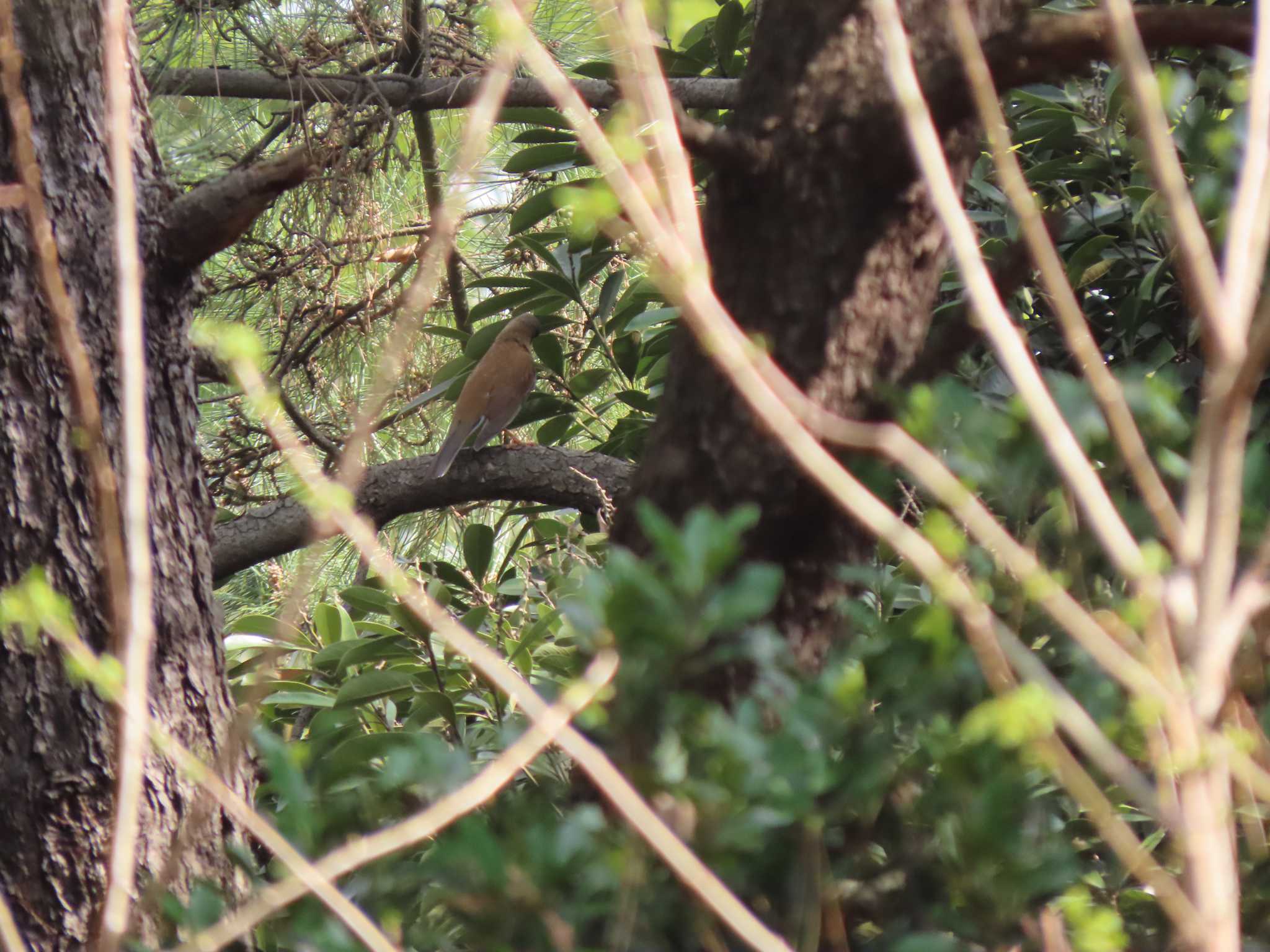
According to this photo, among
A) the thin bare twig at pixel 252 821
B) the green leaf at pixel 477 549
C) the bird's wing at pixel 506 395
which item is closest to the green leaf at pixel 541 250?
the green leaf at pixel 477 549

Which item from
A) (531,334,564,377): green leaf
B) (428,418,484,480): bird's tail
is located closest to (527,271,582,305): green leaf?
(531,334,564,377): green leaf

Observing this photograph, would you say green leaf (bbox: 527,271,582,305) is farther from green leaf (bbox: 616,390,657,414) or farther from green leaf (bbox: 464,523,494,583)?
green leaf (bbox: 464,523,494,583)

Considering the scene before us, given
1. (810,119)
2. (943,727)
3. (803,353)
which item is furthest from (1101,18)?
(943,727)

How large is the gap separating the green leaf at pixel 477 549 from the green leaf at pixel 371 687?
19.6 inches

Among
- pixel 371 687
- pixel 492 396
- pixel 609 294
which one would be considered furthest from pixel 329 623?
pixel 492 396

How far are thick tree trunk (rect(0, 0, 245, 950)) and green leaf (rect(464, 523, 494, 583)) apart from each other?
657 millimetres

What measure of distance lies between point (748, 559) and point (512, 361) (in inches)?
120

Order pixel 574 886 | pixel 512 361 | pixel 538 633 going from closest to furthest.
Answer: pixel 574 886 → pixel 538 633 → pixel 512 361

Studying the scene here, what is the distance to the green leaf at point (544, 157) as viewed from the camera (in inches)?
108

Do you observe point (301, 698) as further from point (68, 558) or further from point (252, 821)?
point (252, 821)

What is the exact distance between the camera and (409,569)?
262 centimetres

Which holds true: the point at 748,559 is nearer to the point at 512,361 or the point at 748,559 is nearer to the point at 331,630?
the point at 331,630

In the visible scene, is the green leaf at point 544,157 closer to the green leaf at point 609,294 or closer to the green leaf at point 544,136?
the green leaf at point 544,136

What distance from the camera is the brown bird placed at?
3.89 meters
